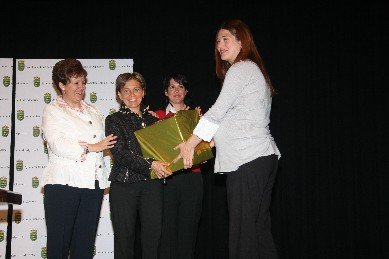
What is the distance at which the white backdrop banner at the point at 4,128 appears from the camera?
4.22 metres

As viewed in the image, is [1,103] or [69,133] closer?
[69,133]

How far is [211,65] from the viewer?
186 inches

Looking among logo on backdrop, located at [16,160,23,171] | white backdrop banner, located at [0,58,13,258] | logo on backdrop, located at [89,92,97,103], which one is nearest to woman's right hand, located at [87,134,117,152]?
logo on backdrop, located at [89,92,97,103]

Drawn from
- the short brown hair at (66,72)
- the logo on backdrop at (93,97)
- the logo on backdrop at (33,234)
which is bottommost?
the logo on backdrop at (33,234)

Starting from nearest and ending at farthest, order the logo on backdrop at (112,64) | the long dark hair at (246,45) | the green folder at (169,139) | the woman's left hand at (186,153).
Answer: the long dark hair at (246,45) → the woman's left hand at (186,153) → the green folder at (169,139) → the logo on backdrop at (112,64)

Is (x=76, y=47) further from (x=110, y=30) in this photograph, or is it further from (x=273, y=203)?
(x=273, y=203)

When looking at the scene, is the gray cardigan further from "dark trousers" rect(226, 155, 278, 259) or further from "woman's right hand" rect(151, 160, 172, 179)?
"woman's right hand" rect(151, 160, 172, 179)

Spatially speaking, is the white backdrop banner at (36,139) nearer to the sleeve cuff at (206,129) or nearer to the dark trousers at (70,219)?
the dark trousers at (70,219)

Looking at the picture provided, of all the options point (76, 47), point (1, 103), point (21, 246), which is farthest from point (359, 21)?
point (21, 246)

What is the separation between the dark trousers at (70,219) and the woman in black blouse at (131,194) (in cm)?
15

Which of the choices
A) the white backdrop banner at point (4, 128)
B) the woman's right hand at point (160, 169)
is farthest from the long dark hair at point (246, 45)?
the white backdrop banner at point (4, 128)

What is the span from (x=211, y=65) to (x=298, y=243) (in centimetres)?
206

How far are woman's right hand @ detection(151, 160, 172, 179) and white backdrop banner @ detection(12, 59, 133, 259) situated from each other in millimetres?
1402

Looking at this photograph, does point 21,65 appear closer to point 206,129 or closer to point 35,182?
point 35,182
